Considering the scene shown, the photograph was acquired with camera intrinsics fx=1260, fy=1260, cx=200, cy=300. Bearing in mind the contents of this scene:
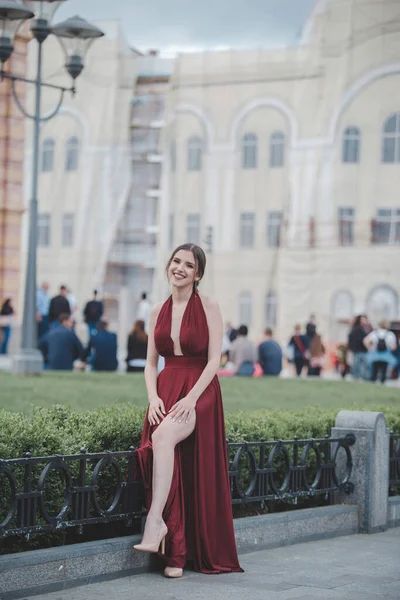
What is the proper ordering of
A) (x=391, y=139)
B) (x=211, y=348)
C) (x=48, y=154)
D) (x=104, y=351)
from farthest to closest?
1. (x=48, y=154)
2. (x=391, y=139)
3. (x=104, y=351)
4. (x=211, y=348)

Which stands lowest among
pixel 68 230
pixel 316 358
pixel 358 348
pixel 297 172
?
pixel 316 358

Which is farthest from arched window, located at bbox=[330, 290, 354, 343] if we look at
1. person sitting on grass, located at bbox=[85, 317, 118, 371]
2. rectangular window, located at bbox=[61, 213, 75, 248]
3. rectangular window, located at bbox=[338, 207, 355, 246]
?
person sitting on grass, located at bbox=[85, 317, 118, 371]

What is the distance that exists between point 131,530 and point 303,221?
3012cm

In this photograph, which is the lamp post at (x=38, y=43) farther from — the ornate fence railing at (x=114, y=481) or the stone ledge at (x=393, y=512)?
the ornate fence railing at (x=114, y=481)

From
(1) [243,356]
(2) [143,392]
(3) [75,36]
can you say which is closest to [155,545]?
(2) [143,392]

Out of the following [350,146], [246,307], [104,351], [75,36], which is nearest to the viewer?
[75,36]

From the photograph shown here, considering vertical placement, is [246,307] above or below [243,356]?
above

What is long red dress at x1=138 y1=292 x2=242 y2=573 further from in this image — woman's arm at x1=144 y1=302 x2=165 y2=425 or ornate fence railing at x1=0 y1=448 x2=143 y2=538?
ornate fence railing at x1=0 y1=448 x2=143 y2=538

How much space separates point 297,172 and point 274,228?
181cm

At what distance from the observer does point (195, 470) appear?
22.0 feet

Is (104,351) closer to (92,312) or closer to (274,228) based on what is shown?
(92,312)

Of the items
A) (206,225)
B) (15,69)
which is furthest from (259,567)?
(206,225)

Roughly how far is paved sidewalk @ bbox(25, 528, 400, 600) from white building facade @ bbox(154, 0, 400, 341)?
27.8m

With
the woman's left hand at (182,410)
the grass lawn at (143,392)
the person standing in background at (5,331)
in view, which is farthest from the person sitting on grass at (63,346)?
the woman's left hand at (182,410)
